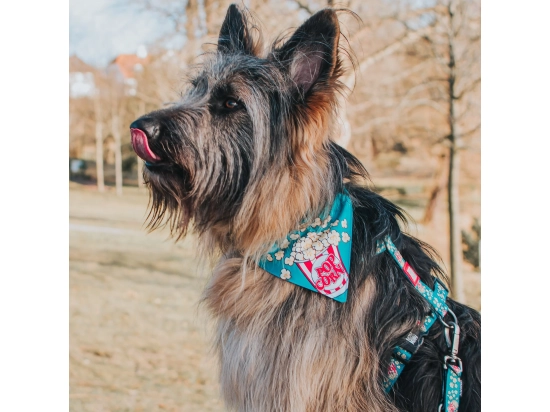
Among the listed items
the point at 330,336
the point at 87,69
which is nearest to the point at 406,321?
the point at 330,336

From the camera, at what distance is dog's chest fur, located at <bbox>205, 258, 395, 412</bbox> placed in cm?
204

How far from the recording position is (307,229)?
7.16 feet

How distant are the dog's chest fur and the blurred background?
137 cm

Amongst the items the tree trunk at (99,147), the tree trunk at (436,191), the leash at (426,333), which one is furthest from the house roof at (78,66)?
the leash at (426,333)

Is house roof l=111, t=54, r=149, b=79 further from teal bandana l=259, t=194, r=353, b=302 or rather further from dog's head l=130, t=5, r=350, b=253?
teal bandana l=259, t=194, r=353, b=302

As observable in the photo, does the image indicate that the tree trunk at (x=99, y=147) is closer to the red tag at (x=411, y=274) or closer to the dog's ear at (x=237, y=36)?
the dog's ear at (x=237, y=36)

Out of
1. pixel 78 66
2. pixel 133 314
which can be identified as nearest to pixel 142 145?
pixel 78 66

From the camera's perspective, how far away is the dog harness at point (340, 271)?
6.73 feet

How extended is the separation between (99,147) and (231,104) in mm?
5770

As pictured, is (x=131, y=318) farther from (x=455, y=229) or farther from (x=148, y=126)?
(x=148, y=126)

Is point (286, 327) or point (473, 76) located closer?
point (286, 327)

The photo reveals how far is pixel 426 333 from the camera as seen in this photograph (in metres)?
2.10
